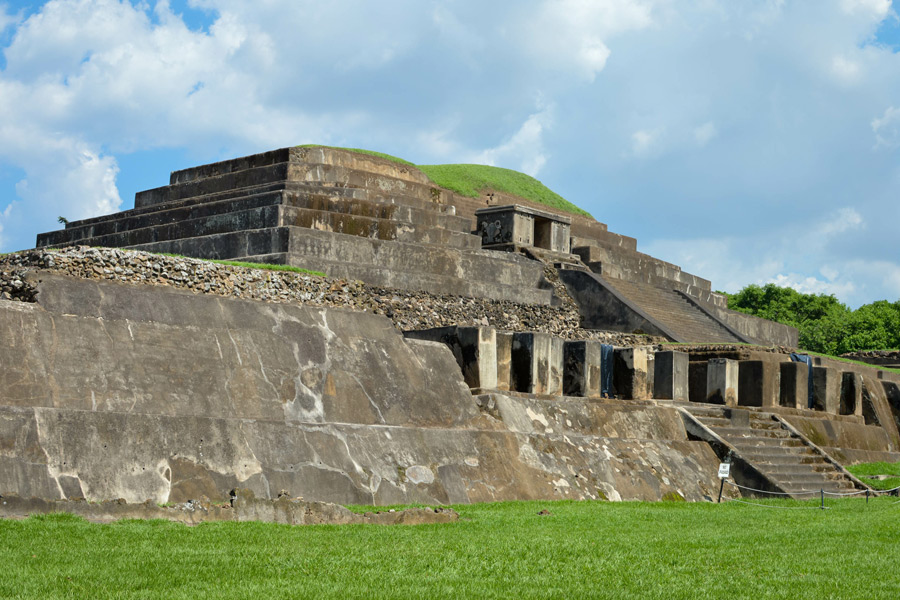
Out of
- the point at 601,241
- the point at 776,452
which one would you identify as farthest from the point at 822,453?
the point at 601,241

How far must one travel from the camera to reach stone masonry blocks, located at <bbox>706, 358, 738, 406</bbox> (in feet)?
54.9

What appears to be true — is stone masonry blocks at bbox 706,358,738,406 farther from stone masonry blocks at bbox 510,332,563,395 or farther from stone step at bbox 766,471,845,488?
stone masonry blocks at bbox 510,332,563,395

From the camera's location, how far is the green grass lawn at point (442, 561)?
17.7 ft

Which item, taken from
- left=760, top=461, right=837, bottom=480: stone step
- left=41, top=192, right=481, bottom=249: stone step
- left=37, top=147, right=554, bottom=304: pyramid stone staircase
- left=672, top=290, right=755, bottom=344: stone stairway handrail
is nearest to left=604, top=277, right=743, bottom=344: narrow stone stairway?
left=672, top=290, right=755, bottom=344: stone stairway handrail

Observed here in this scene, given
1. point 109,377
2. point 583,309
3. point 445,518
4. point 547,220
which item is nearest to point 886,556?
point 445,518

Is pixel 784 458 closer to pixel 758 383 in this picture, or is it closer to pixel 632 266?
pixel 758 383

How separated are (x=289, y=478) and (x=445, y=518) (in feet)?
4.89

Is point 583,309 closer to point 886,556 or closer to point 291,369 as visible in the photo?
point 291,369

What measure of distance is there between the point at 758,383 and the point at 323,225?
8.64 metres

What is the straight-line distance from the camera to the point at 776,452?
14664mm

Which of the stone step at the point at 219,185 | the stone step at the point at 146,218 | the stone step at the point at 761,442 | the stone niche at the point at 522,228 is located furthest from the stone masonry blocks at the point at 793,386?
the stone step at the point at 219,185

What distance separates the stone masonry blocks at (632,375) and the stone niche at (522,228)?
9.44 metres

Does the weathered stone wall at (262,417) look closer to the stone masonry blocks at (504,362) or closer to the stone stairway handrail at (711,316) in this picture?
the stone masonry blocks at (504,362)

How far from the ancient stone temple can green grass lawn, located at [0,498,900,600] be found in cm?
148
